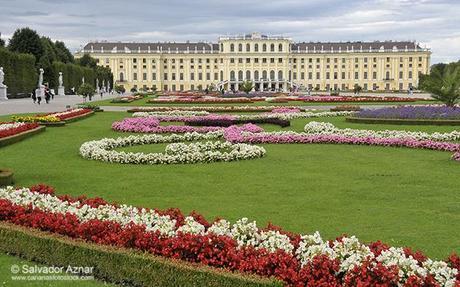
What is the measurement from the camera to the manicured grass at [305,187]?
6223 millimetres

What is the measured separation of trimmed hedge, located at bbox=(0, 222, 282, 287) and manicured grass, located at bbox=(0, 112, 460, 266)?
1.95m

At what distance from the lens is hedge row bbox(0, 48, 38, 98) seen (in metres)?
42.1

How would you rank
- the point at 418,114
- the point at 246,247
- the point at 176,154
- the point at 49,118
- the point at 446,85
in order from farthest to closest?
the point at 446,85
the point at 418,114
the point at 49,118
the point at 176,154
the point at 246,247

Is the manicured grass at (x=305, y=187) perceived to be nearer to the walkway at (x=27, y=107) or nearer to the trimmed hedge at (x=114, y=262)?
the trimmed hedge at (x=114, y=262)

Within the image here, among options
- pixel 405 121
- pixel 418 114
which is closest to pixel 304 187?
pixel 405 121

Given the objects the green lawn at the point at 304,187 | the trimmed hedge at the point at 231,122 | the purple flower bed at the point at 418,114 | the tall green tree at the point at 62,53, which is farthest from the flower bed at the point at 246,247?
the tall green tree at the point at 62,53

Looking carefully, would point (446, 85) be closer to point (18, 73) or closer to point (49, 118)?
point (49, 118)

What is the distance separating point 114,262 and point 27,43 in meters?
54.8

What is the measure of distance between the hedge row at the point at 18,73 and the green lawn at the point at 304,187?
31721 millimetres

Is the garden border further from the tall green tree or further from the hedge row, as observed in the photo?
the tall green tree

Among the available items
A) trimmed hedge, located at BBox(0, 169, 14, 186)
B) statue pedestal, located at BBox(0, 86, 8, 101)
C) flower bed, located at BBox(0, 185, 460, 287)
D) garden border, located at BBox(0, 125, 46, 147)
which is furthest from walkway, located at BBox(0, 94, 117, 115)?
flower bed, located at BBox(0, 185, 460, 287)

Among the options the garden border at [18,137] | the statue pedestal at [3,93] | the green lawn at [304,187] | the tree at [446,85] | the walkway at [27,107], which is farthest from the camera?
the statue pedestal at [3,93]

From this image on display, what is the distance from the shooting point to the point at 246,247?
14.8 feet

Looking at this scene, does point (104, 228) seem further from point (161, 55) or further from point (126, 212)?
point (161, 55)
